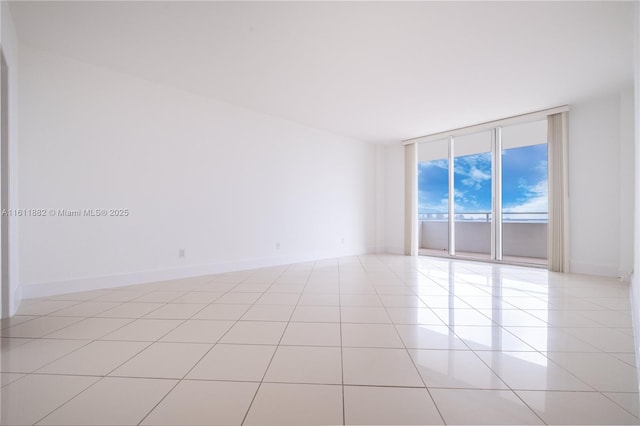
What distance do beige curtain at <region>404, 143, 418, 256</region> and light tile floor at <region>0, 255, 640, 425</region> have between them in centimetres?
337

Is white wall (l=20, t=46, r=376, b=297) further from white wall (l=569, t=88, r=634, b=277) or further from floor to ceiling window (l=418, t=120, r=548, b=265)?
white wall (l=569, t=88, r=634, b=277)

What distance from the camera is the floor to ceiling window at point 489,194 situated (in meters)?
5.20

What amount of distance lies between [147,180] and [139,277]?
1344mm

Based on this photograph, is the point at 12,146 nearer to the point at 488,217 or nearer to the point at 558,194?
the point at 558,194

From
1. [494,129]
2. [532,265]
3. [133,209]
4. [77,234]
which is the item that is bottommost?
[532,265]

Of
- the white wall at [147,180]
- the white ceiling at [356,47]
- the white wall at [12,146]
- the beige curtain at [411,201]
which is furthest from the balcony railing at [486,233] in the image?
the white wall at [12,146]

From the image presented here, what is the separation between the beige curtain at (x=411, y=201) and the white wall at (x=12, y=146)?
6526 millimetres

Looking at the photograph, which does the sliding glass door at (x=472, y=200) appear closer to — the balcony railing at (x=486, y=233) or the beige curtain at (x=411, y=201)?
the balcony railing at (x=486, y=233)

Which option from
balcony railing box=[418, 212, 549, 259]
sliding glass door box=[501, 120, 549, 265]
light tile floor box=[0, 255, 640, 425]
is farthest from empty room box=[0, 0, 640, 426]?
balcony railing box=[418, 212, 549, 259]

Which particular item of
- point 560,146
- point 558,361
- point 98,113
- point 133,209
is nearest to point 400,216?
point 560,146

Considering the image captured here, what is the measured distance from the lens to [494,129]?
5.16 metres

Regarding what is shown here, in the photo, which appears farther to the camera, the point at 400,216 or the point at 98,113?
the point at 400,216

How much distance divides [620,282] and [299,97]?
5.52m

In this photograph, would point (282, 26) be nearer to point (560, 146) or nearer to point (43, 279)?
point (43, 279)
